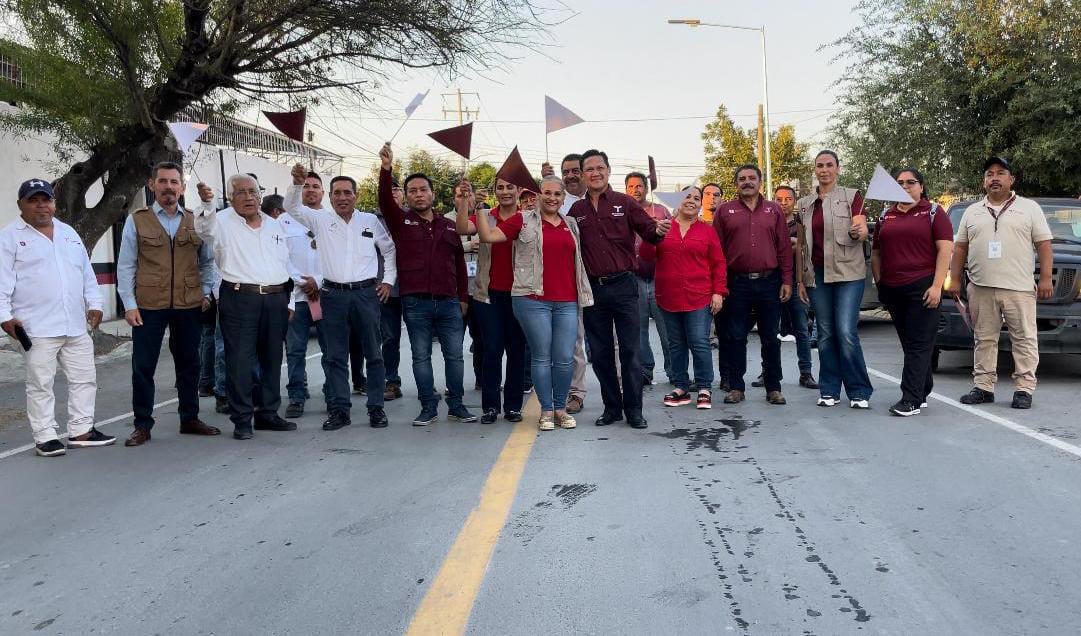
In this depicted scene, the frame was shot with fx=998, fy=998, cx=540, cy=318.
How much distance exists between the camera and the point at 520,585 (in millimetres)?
3953

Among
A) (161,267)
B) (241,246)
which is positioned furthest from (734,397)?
(161,267)

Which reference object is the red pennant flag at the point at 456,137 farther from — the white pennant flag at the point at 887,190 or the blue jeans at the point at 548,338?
the white pennant flag at the point at 887,190

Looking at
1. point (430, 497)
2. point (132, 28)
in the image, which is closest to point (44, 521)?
point (430, 497)

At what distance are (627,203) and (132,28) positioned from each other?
248 inches

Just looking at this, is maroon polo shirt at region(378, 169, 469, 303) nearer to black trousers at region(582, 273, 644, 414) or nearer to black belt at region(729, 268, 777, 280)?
black trousers at region(582, 273, 644, 414)

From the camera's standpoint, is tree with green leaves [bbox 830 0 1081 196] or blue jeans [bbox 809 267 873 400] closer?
blue jeans [bbox 809 267 873 400]

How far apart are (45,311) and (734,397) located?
536cm

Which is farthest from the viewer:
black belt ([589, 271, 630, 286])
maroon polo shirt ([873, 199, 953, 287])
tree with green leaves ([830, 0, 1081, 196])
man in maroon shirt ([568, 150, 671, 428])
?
tree with green leaves ([830, 0, 1081, 196])

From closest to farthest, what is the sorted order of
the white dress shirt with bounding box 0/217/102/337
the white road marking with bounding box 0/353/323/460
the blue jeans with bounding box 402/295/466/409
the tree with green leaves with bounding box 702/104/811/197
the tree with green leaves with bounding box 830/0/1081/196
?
the white dress shirt with bounding box 0/217/102/337 < the white road marking with bounding box 0/353/323/460 < the blue jeans with bounding box 402/295/466/409 < the tree with green leaves with bounding box 830/0/1081/196 < the tree with green leaves with bounding box 702/104/811/197

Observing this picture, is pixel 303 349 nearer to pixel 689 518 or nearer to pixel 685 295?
pixel 685 295

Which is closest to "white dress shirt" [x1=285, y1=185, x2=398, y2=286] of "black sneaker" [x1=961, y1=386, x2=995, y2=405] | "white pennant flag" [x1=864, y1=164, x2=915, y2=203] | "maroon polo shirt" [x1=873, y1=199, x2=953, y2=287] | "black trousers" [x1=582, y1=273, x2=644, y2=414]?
"black trousers" [x1=582, y1=273, x2=644, y2=414]

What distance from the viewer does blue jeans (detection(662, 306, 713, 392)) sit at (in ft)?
27.0

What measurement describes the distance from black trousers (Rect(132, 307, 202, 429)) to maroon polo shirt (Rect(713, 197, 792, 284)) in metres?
4.39

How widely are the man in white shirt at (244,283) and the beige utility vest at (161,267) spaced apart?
0.68 feet
